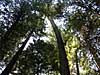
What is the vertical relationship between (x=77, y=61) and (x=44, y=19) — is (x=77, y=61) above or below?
below

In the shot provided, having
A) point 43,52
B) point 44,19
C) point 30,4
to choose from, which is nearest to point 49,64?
point 43,52

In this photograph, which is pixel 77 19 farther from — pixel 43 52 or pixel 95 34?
pixel 43 52

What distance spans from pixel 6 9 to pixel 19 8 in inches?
62.2

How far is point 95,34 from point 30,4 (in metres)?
7.53

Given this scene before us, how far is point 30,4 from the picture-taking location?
63.0 ft

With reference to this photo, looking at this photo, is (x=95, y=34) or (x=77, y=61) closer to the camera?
(x=95, y=34)

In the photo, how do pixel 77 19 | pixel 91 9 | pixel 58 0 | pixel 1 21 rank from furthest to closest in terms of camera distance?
pixel 58 0, pixel 1 21, pixel 77 19, pixel 91 9

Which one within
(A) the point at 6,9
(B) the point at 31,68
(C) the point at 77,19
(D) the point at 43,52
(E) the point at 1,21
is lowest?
(B) the point at 31,68

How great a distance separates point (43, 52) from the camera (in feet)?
61.4

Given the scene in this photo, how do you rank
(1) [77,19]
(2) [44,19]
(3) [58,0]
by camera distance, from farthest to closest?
1. (2) [44,19]
2. (3) [58,0]
3. (1) [77,19]

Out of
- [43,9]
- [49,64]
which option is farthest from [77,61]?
[43,9]

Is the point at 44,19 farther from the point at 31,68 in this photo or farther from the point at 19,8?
the point at 31,68

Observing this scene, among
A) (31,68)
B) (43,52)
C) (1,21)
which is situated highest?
(1,21)

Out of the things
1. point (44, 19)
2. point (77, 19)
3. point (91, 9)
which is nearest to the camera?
point (91, 9)
